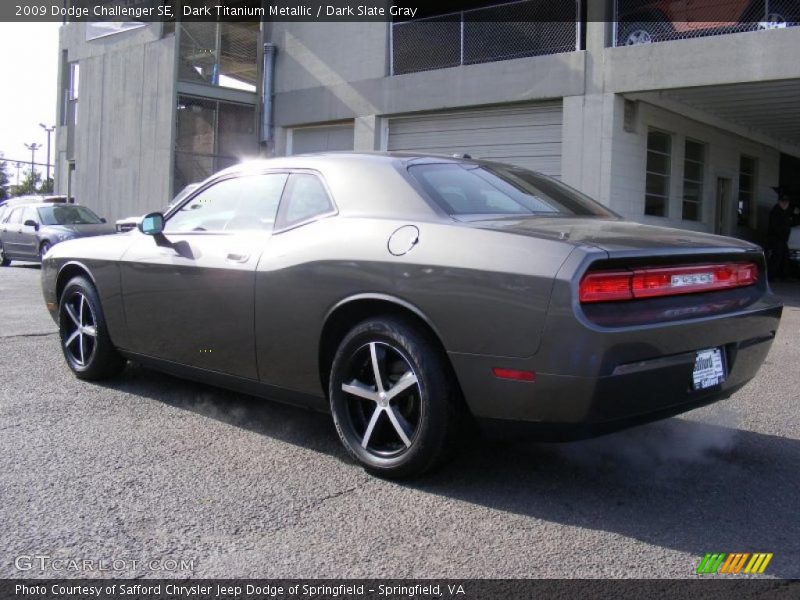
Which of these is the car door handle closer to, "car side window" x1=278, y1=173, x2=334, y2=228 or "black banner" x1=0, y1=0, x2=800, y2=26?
"car side window" x1=278, y1=173, x2=334, y2=228

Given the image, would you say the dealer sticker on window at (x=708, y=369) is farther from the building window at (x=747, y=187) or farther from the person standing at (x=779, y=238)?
the building window at (x=747, y=187)

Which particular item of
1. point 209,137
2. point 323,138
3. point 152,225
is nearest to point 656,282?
point 152,225

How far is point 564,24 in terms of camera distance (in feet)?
44.9

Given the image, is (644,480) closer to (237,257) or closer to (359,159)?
(359,159)

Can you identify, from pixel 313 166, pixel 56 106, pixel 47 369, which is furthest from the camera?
pixel 56 106

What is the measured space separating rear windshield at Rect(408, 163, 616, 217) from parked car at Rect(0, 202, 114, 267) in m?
12.5

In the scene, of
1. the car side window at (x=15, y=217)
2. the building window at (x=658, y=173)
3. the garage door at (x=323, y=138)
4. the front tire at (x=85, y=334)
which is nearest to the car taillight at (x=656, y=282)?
the front tire at (x=85, y=334)

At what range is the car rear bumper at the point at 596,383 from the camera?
9.55 feet

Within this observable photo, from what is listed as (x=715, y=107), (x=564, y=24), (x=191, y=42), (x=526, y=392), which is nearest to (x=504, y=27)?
(x=564, y=24)

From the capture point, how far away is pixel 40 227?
15.6 meters

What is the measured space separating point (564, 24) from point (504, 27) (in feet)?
4.27

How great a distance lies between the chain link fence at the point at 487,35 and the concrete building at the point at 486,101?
31 mm

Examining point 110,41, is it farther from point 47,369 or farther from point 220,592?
point 220,592

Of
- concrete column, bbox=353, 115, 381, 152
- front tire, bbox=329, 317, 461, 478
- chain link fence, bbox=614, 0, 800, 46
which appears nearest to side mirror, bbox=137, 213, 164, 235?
front tire, bbox=329, 317, 461, 478
